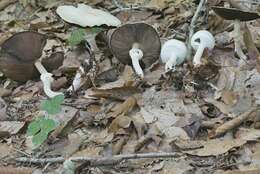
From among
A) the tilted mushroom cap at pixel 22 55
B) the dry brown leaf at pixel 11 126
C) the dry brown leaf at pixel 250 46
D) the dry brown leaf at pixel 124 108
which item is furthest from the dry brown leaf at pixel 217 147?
the tilted mushroom cap at pixel 22 55

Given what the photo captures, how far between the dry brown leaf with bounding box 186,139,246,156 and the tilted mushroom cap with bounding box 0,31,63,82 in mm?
1399

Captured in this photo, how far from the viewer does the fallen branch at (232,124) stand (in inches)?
111

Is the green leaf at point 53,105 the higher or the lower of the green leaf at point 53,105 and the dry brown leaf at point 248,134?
the higher

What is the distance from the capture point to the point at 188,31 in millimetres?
3908

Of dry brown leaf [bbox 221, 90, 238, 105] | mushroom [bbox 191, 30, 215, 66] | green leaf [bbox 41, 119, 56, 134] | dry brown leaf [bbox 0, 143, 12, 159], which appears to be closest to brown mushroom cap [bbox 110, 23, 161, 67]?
mushroom [bbox 191, 30, 215, 66]

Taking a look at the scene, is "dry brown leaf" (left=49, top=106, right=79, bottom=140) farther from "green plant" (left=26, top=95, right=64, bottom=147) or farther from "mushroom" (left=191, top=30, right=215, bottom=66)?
"mushroom" (left=191, top=30, right=215, bottom=66)

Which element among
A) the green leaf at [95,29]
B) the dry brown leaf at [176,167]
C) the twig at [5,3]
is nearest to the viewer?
the dry brown leaf at [176,167]

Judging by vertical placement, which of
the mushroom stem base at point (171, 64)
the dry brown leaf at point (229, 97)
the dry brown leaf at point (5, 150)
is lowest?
the dry brown leaf at point (5, 150)

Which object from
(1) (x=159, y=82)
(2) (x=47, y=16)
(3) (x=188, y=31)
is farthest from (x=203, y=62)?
(2) (x=47, y=16)

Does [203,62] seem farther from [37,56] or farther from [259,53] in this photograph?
[37,56]

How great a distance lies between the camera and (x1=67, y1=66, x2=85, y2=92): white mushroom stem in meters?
3.49

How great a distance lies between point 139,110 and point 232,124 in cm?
59

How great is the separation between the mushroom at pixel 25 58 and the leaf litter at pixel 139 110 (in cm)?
8

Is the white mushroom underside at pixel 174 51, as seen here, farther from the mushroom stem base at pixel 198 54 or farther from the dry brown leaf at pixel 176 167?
the dry brown leaf at pixel 176 167
